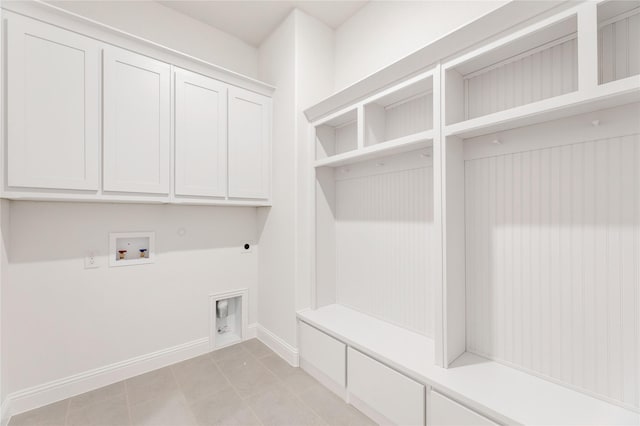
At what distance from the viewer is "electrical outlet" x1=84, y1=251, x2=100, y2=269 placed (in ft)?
6.83

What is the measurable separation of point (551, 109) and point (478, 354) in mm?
1407

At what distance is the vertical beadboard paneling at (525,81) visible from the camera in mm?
1358

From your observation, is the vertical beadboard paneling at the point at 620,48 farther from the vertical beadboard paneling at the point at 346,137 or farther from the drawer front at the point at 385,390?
the drawer front at the point at 385,390

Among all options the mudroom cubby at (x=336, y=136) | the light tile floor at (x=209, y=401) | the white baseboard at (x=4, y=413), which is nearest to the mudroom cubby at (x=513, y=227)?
the light tile floor at (x=209, y=401)

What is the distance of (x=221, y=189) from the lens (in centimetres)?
245

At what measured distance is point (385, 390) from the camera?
169 cm

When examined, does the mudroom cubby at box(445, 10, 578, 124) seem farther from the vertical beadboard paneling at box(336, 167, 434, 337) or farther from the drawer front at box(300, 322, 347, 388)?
the drawer front at box(300, 322, 347, 388)

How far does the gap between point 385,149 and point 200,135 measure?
1.55 m

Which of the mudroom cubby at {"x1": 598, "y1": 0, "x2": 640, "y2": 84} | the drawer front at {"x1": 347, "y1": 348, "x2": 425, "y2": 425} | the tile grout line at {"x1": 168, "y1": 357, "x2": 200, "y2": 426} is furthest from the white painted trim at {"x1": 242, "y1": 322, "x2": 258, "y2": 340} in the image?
the mudroom cubby at {"x1": 598, "y1": 0, "x2": 640, "y2": 84}

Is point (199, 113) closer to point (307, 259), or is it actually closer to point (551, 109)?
point (307, 259)

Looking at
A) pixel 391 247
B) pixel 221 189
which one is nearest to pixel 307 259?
pixel 391 247

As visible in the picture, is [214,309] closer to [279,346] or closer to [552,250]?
[279,346]

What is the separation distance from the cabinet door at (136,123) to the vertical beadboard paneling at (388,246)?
1552mm

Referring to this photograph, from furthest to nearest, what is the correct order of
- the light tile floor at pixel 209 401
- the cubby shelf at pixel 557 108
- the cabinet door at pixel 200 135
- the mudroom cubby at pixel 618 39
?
the cabinet door at pixel 200 135 → the light tile floor at pixel 209 401 → the mudroom cubby at pixel 618 39 → the cubby shelf at pixel 557 108
